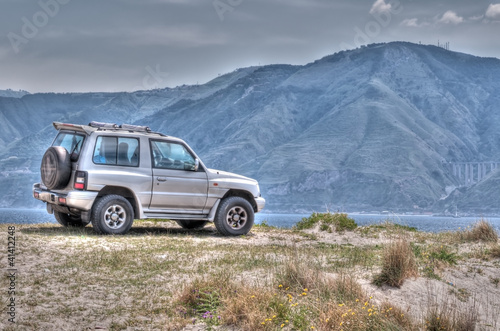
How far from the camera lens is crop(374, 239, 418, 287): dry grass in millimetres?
9609

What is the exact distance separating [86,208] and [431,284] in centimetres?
761

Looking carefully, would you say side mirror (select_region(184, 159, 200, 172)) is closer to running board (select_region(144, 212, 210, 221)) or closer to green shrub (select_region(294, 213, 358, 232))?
running board (select_region(144, 212, 210, 221))

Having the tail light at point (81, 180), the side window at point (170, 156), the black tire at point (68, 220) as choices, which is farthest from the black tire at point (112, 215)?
the black tire at point (68, 220)

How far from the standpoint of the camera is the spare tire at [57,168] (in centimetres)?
1365

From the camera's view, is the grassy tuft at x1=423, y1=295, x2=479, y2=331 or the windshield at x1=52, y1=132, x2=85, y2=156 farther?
the windshield at x1=52, y1=132, x2=85, y2=156

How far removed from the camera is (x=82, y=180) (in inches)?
530

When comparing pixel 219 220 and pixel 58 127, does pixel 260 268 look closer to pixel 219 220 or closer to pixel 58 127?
pixel 219 220

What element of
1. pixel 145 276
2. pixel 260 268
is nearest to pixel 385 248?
pixel 260 268

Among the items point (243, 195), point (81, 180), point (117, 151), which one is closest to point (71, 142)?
point (117, 151)

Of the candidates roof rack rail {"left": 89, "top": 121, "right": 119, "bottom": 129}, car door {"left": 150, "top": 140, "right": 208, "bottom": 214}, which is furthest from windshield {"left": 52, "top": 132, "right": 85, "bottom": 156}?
car door {"left": 150, "top": 140, "right": 208, "bottom": 214}

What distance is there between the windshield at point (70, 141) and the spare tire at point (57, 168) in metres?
0.26

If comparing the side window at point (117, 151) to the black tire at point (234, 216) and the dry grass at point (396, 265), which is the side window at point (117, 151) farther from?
the dry grass at point (396, 265)

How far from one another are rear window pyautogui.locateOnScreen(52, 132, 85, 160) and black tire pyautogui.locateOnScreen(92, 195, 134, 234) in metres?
1.31

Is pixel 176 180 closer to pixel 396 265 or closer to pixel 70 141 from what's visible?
pixel 70 141
